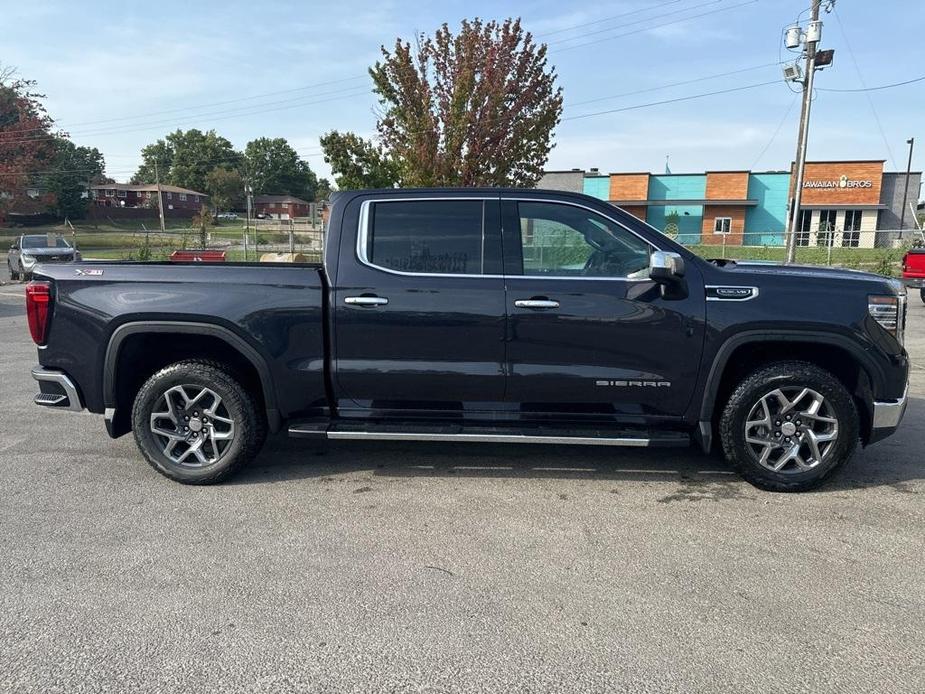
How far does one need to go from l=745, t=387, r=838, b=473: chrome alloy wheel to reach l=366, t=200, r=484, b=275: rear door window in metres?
2.06

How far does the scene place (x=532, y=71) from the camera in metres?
16.7

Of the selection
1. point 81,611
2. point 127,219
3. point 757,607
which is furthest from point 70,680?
point 127,219

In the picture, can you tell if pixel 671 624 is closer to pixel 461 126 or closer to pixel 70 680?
pixel 70 680

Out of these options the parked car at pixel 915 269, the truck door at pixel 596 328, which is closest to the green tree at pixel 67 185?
the parked car at pixel 915 269

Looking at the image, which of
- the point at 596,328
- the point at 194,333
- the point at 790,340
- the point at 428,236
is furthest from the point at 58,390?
the point at 790,340

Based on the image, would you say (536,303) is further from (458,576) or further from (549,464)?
(458,576)

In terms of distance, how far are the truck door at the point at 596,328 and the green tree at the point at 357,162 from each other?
44.2ft

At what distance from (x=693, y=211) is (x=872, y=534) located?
5032 cm

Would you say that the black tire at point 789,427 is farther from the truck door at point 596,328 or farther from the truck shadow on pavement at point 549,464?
the truck door at point 596,328

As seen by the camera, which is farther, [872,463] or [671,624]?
[872,463]

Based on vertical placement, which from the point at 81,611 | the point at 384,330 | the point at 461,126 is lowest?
the point at 81,611

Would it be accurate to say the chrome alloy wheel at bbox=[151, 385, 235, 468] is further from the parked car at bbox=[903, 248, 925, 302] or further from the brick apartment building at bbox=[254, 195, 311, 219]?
the brick apartment building at bbox=[254, 195, 311, 219]

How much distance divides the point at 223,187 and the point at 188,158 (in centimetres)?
1766

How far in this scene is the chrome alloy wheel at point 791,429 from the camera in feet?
13.8
